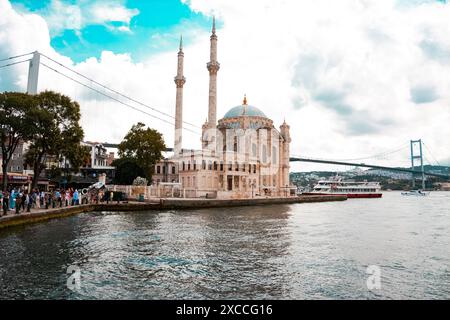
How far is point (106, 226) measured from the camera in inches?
711

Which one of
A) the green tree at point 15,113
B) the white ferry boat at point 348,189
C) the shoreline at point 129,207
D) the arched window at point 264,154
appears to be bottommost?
the shoreline at point 129,207

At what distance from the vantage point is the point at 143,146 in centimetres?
4712

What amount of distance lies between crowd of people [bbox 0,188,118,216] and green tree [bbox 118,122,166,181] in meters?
14.1

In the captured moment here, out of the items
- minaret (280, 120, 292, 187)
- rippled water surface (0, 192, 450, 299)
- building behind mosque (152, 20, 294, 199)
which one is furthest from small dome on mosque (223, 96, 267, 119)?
rippled water surface (0, 192, 450, 299)

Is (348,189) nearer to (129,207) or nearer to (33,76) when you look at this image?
(129,207)

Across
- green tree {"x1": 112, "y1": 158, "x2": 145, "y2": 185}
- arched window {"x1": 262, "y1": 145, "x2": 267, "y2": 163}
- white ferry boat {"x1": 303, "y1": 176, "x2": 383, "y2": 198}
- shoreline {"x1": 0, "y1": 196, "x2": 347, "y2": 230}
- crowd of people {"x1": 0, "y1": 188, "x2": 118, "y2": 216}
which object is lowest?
Result: shoreline {"x1": 0, "y1": 196, "x2": 347, "y2": 230}

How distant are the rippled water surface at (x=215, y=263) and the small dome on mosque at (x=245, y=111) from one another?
54.2 meters

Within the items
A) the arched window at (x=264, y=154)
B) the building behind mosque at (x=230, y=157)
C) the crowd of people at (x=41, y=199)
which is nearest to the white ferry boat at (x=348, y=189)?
the building behind mosque at (x=230, y=157)

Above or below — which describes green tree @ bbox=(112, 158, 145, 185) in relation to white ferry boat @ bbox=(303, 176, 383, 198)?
above

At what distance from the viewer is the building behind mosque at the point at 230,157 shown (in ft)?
165

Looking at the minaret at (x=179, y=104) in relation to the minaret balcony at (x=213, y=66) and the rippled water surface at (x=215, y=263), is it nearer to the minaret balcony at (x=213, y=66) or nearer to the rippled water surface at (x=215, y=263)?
the minaret balcony at (x=213, y=66)

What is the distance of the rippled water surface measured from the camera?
758cm

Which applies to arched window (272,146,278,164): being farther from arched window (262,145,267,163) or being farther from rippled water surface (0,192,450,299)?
rippled water surface (0,192,450,299)
